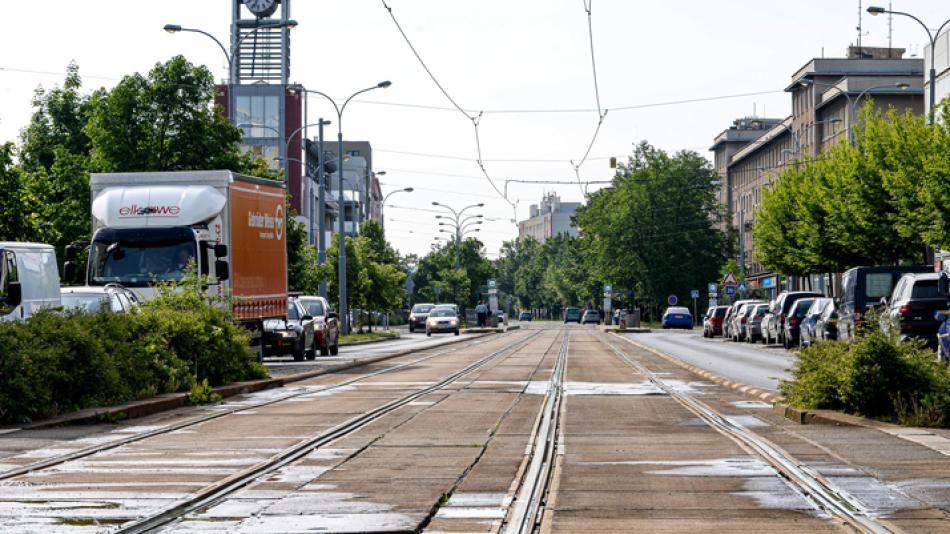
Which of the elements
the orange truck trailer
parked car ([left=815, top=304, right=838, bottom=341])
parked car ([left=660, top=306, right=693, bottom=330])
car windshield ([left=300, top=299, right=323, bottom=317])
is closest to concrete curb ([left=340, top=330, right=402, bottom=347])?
car windshield ([left=300, top=299, right=323, bottom=317])

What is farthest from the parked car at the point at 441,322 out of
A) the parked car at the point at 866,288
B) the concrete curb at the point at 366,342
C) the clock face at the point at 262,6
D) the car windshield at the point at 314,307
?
the parked car at the point at 866,288

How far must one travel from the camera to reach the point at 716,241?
120688mm

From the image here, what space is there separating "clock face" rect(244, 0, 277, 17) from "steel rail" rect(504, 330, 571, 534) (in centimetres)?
8332

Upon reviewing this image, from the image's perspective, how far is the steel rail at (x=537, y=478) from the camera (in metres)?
8.66

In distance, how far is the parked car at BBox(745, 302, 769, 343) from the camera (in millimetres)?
54469

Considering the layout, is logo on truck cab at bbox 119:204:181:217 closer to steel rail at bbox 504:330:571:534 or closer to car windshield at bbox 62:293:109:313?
car windshield at bbox 62:293:109:313

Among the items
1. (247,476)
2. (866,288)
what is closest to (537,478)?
(247,476)

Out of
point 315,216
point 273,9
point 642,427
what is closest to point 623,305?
point 315,216

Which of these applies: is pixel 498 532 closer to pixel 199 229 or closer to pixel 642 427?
pixel 642 427

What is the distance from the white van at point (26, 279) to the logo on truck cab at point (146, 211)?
519 centimetres

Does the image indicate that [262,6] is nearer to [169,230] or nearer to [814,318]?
[814,318]

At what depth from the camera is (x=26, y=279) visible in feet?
74.0

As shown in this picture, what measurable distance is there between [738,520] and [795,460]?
332 centimetres

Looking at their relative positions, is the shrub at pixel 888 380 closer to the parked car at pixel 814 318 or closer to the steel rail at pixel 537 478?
the steel rail at pixel 537 478
